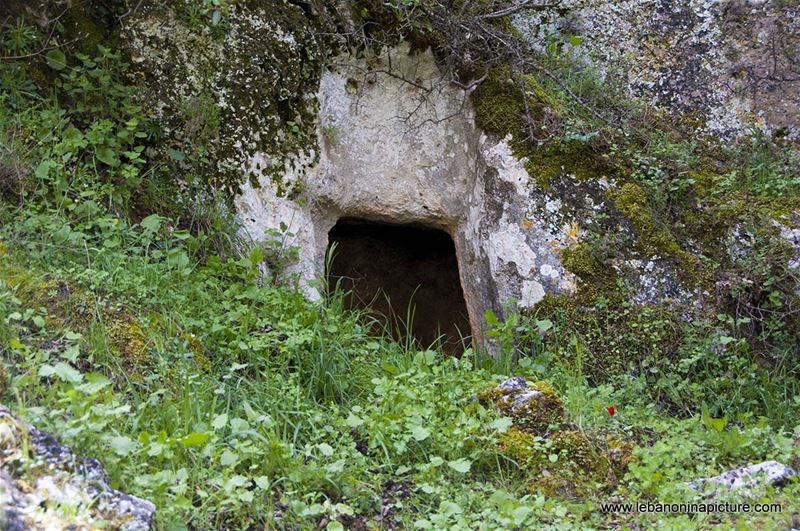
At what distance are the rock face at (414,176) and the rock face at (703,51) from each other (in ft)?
3.87

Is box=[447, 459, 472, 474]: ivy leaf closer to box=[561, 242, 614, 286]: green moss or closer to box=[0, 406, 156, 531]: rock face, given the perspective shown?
box=[0, 406, 156, 531]: rock face

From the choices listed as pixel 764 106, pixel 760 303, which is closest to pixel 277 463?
pixel 760 303

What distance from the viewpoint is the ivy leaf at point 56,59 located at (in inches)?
176

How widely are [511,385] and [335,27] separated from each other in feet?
8.70

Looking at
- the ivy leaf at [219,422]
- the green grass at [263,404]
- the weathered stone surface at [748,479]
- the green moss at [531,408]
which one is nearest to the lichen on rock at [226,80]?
the green grass at [263,404]

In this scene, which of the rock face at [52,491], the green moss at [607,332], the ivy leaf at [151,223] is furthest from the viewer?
the green moss at [607,332]

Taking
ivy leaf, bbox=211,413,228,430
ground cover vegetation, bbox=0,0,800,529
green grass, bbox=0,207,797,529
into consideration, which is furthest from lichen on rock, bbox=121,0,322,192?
ivy leaf, bbox=211,413,228,430

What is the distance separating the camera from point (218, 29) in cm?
479

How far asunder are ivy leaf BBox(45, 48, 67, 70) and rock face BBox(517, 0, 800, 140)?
3165mm

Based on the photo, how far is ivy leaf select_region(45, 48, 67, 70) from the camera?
447 cm

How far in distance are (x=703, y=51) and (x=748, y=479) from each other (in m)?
3.64

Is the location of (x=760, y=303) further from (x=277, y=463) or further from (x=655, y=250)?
(x=277, y=463)

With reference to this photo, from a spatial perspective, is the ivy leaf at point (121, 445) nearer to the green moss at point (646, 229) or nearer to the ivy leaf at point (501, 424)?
the ivy leaf at point (501, 424)

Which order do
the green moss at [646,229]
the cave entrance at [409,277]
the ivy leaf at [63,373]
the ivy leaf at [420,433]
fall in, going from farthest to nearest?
the cave entrance at [409,277]
the green moss at [646,229]
the ivy leaf at [420,433]
the ivy leaf at [63,373]
